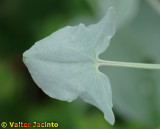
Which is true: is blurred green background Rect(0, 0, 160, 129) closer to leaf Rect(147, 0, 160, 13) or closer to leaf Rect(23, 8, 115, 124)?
leaf Rect(147, 0, 160, 13)

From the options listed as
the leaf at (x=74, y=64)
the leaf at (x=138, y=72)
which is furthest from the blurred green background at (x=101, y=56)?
the leaf at (x=74, y=64)

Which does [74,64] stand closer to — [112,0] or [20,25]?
[112,0]

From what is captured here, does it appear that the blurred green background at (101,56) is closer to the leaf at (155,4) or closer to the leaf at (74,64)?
the leaf at (155,4)

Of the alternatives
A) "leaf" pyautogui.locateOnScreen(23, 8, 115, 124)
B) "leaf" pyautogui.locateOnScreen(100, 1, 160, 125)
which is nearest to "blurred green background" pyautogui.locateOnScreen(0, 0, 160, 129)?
"leaf" pyautogui.locateOnScreen(100, 1, 160, 125)

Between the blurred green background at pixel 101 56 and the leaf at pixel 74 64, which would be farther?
the blurred green background at pixel 101 56

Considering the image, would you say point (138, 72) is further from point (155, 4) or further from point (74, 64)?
point (74, 64)

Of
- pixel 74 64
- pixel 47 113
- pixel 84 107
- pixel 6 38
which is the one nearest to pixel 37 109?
pixel 47 113
